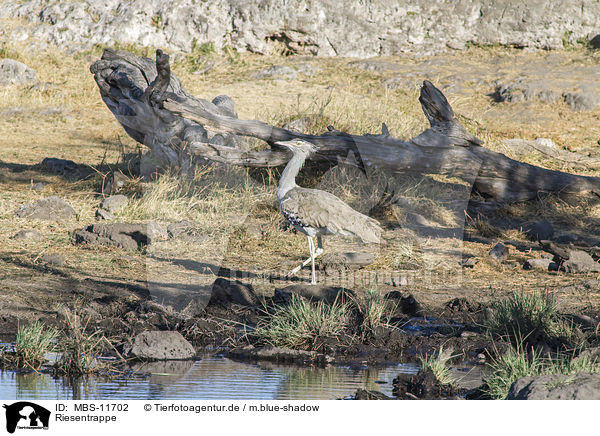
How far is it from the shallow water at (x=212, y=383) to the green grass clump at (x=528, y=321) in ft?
3.33

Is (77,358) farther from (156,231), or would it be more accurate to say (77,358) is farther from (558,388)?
(156,231)

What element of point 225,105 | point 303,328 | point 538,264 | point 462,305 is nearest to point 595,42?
point 225,105

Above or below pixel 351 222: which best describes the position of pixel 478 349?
below

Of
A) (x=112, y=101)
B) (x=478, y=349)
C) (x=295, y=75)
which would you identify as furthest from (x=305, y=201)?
(x=295, y=75)

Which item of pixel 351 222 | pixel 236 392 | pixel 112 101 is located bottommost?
pixel 236 392

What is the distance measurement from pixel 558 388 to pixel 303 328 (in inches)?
103

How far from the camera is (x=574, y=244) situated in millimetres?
9859

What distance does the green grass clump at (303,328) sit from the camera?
622 cm

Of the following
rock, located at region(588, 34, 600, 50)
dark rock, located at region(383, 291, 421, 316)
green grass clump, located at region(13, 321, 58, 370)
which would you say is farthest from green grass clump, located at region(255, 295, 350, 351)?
rock, located at region(588, 34, 600, 50)

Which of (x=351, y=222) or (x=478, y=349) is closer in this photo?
(x=478, y=349)

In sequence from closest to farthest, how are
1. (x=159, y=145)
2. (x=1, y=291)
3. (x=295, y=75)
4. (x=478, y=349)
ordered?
(x=478, y=349)
(x=1, y=291)
(x=159, y=145)
(x=295, y=75)

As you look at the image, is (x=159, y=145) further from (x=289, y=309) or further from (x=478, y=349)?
(x=478, y=349)

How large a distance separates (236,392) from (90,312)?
2.29 metres

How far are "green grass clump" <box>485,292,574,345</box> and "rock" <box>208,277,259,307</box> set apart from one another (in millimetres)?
2405
